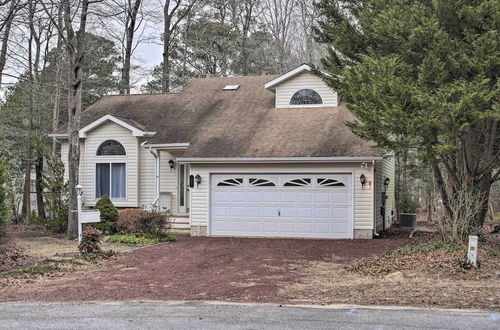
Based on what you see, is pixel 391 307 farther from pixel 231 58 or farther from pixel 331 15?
pixel 231 58

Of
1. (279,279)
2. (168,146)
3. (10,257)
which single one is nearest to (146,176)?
(168,146)

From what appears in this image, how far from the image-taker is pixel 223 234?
54.7ft

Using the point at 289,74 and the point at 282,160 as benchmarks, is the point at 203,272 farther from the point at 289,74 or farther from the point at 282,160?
the point at 289,74

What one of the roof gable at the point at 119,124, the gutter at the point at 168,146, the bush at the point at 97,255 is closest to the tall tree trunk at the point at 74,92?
the roof gable at the point at 119,124

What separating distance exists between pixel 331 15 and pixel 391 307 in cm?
810

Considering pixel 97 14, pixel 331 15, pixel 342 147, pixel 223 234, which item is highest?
pixel 97 14

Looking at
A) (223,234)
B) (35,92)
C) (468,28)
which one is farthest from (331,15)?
(35,92)

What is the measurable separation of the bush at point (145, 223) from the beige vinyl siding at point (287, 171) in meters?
1.26

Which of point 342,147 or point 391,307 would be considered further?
point 342,147

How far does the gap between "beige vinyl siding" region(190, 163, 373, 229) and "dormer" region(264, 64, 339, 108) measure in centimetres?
323

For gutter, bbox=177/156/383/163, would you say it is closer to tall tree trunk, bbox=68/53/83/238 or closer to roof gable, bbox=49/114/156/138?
roof gable, bbox=49/114/156/138

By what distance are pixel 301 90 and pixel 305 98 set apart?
1.03ft

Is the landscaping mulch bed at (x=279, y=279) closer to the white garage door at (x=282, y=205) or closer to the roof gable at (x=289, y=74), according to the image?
the white garage door at (x=282, y=205)

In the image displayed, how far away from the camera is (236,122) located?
18391mm
